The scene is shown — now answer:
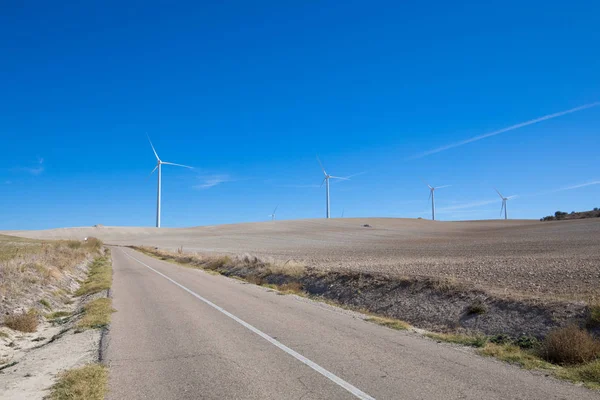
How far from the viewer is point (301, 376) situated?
7531 millimetres

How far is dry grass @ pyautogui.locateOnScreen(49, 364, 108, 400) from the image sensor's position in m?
6.71

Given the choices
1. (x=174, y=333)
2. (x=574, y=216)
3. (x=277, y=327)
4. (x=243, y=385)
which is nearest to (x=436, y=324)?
(x=277, y=327)

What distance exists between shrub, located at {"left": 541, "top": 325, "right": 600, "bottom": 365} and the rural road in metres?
1.30

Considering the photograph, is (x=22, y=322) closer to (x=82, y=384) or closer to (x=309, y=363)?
(x=82, y=384)

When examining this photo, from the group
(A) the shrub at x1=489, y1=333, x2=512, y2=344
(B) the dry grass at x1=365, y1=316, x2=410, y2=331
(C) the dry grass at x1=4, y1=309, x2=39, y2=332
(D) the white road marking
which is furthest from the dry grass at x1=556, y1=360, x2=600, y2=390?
(C) the dry grass at x1=4, y1=309, x2=39, y2=332

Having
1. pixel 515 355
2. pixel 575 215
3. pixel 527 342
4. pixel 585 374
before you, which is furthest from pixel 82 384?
pixel 575 215

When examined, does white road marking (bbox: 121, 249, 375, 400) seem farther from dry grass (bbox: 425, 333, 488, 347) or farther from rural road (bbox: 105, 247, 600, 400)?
dry grass (bbox: 425, 333, 488, 347)

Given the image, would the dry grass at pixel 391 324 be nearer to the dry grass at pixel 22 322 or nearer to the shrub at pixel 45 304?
the dry grass at pixel 22 322

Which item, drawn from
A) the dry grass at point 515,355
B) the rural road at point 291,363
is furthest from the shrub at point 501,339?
the rural road at point 291,363

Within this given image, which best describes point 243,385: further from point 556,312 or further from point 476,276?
point 476,276

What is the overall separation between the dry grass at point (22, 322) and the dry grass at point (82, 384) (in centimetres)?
578

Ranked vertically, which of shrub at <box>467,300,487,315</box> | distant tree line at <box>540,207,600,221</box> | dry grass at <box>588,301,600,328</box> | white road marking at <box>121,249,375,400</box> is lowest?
white road marking at <box>121,249,375,400</box>

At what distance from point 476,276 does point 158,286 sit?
14897 mm

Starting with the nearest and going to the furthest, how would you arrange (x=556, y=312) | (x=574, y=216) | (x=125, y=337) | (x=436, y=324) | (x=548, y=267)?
1. (x=125, y=337)
2. (x=556, y=312)
3. (x=436, y=324)
4. (x=548, y=267)
5. (x=574, y=216)
